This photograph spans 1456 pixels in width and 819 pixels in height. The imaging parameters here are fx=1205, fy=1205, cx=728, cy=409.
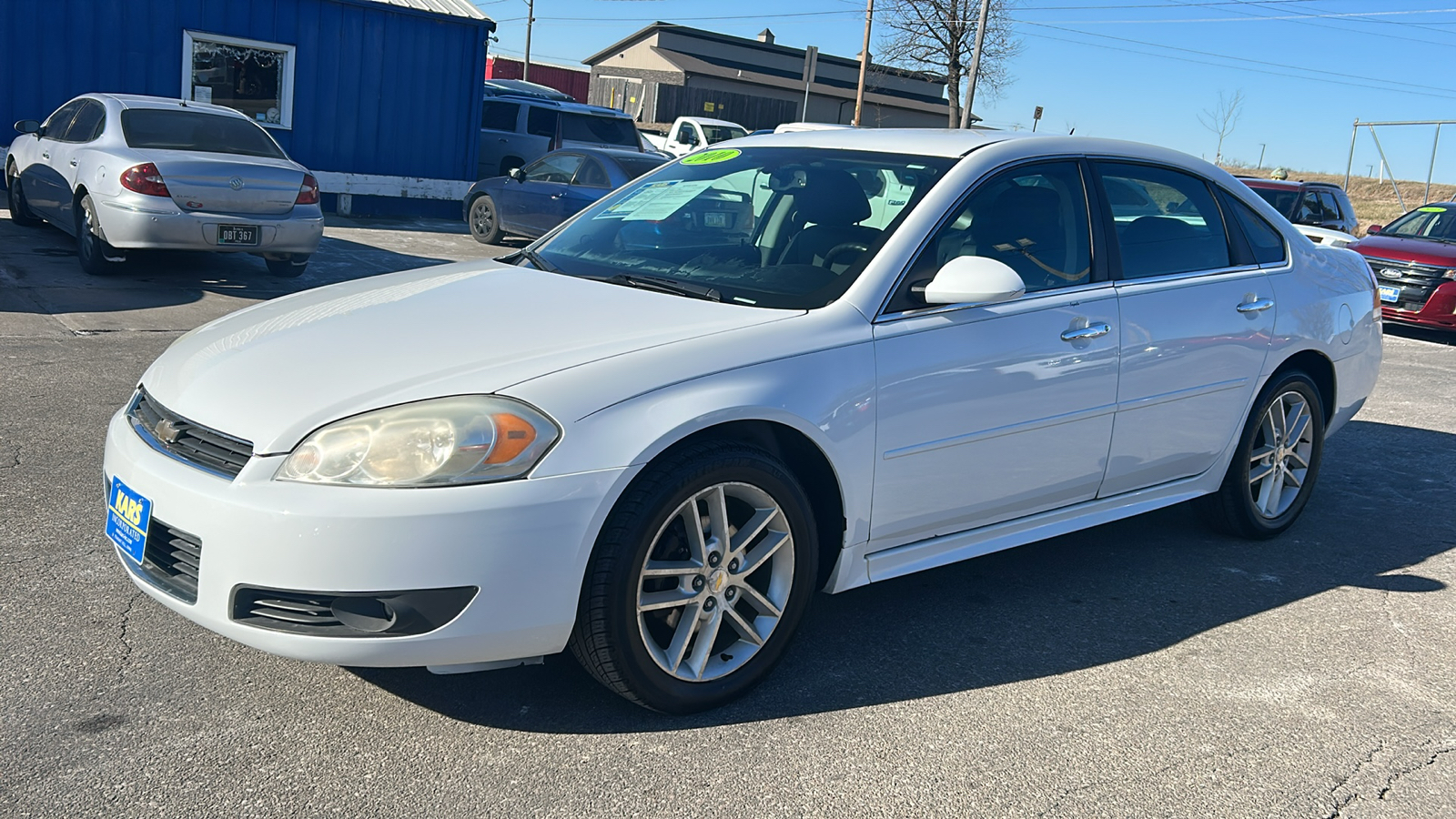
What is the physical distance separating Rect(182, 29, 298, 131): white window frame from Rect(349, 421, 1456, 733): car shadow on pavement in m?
13.5

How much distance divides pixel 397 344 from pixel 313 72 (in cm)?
1430

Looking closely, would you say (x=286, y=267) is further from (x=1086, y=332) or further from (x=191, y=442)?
(x=1086, y=332)

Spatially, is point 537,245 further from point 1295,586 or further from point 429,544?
point 1295,586

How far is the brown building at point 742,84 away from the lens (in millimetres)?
41531

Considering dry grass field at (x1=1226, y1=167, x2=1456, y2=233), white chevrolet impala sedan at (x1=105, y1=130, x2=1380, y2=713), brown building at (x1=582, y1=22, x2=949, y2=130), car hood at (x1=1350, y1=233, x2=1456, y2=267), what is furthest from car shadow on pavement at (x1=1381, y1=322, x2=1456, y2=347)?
brown building at (x1=582, y1=22, x2=949, y2=130)

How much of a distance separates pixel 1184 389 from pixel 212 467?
326 centimetres

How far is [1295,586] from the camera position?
4.57m

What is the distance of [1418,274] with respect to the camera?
1322 cm

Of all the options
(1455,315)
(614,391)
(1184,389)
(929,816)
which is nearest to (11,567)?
(614,391)

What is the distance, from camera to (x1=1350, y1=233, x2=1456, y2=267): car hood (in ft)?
43.5

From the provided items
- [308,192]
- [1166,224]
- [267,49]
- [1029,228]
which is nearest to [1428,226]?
[1166,224]

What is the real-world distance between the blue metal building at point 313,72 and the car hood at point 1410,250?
39.0ft

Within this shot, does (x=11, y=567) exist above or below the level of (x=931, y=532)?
below

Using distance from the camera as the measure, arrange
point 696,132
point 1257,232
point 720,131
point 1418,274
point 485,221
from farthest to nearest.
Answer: point 720,131
point 696,132
point 485,221
point 1418,274
point 1257,232
